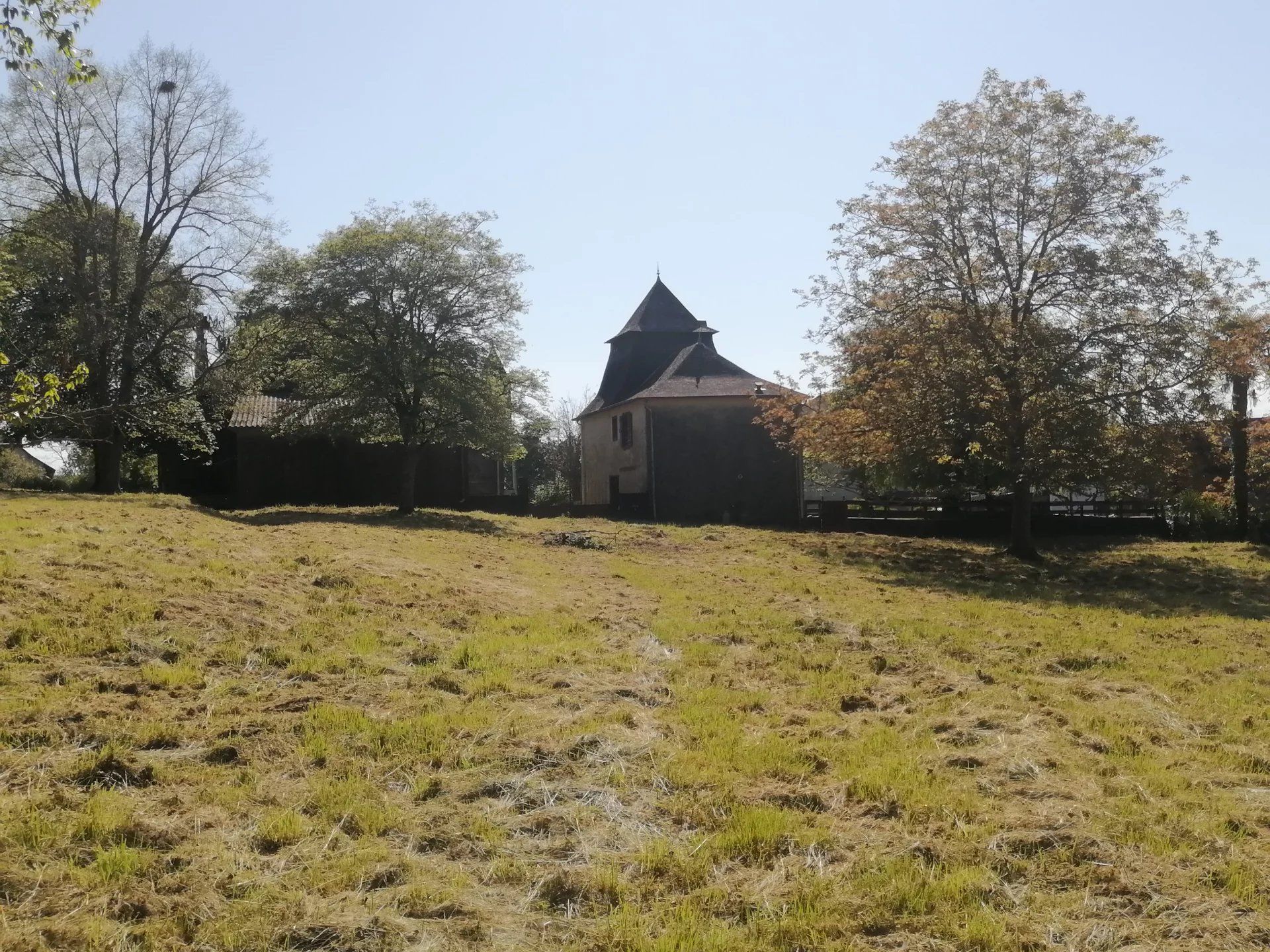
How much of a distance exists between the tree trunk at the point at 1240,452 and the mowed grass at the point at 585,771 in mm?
14886

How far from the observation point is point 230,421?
118 feet

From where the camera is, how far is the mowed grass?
4512 millimetres

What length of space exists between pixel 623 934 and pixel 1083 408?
66.2 ft

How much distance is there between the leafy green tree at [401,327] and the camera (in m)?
29.5

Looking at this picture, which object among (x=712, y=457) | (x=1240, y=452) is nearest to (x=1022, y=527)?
(x=1240, y=452)

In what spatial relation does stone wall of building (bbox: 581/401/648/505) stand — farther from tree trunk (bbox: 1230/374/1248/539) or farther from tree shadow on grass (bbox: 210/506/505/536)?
tree trunk (bbox: 1230/374/1248/539)

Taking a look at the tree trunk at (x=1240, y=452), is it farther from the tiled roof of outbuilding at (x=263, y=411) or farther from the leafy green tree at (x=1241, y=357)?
the tiled roof of outbuilding at (x=263, y=411)

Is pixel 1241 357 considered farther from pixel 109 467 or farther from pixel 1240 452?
pixel 109 467

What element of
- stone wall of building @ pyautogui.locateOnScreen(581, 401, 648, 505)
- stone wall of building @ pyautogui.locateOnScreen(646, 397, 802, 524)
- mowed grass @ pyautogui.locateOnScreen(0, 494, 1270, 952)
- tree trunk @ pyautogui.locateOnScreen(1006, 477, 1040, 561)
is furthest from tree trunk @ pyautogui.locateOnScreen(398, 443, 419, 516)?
mowed grass @ pyautogui.locateOnScreen(0, 494, 1270, 952)

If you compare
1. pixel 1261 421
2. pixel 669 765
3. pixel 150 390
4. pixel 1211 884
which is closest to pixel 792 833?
pixel 669 765

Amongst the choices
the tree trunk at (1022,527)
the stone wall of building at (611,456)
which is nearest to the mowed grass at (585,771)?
the tree trunk at (1022,527)

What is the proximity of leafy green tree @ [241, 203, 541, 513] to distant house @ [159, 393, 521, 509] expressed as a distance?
4098 mm

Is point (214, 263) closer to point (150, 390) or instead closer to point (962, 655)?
point (150, 390)

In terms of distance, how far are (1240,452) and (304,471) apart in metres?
28.8
